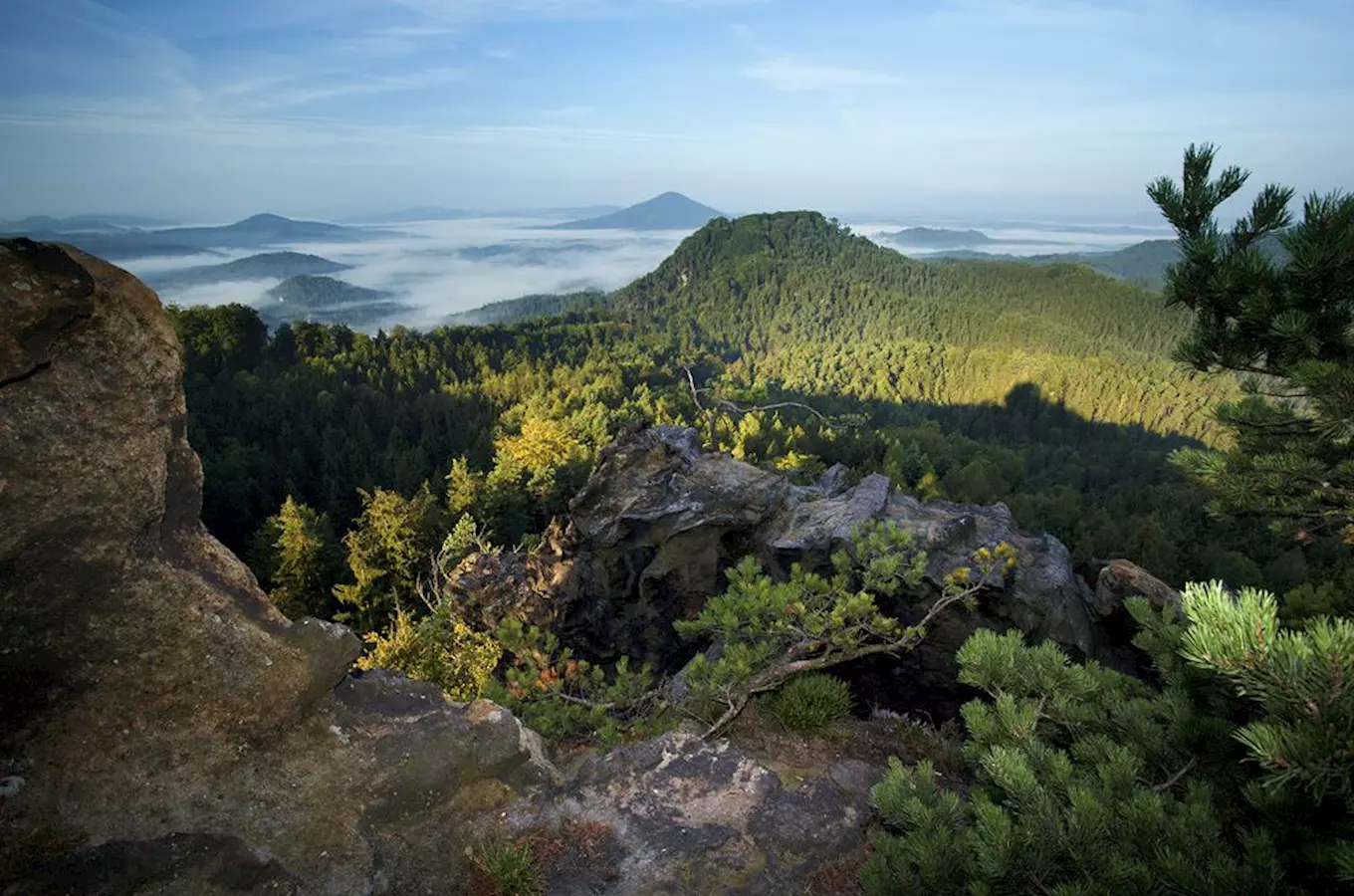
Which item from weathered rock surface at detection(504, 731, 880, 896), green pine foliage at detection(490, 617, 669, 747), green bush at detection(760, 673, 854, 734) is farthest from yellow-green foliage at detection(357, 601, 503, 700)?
weathered rock surface at detection(504, 731, 880, 896)

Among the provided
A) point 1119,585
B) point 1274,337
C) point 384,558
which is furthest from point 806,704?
point 384,558

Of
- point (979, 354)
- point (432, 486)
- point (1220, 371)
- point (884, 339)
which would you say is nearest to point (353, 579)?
point (432, 486)

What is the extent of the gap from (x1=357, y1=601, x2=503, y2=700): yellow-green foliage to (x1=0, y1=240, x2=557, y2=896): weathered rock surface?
7042 mm

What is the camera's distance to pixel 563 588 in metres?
20.4

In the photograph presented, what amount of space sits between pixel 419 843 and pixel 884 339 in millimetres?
203035

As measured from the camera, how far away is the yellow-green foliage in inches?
538

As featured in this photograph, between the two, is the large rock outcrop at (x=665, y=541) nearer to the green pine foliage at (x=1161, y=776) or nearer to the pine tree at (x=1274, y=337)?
the pine tree at (x=1274, y=337)

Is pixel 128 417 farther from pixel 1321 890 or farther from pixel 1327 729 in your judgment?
pixel 1321 890

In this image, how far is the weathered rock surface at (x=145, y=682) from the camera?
5.14 meters

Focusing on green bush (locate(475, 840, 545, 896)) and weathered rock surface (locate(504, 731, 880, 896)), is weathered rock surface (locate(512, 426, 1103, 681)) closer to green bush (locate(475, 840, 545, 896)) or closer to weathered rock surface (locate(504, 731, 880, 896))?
weathered rock surface (locate(504, 731, 880, 896))

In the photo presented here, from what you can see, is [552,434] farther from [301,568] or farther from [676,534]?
[676,534]

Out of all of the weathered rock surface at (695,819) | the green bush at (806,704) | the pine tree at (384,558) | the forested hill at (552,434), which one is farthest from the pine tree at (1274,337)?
the pine tree at (384,558)

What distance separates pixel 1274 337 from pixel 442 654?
14.6 meters

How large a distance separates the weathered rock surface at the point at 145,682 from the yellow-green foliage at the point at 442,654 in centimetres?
704
